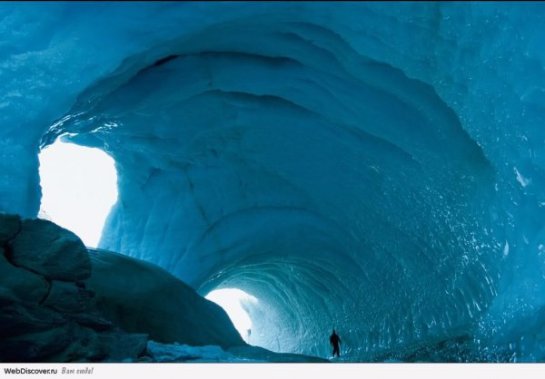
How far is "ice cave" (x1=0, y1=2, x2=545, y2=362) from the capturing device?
15.5 feet

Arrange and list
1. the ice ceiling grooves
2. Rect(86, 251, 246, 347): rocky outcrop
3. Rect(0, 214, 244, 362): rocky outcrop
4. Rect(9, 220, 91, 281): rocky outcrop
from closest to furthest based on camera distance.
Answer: Rect(0, 214, 244, 362): rocky outcrop < Rect(9, 220, 91, 281): rocky outcrop < the ice ceiling grooves < Rect(86, 251, 246, 347): rocky outcrop

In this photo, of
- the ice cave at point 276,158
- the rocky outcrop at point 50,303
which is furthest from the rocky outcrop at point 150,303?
the rocky outcrop at point 50,303

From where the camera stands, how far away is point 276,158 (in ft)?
28.7

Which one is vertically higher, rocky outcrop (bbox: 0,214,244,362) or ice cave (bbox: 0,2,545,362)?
ice cave (bbox: 0,2,545,362)

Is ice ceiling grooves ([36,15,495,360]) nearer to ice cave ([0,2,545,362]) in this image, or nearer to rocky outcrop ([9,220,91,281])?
ice cave ([0,2,545,362])

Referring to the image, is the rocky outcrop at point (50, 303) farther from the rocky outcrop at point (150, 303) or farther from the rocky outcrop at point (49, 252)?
the rocky outcrop at point (150, 303)

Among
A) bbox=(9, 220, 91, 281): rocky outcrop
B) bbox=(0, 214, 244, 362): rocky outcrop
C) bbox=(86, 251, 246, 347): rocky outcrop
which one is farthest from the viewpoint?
bbox=(86, 251, 246, 347): rocky outcrop

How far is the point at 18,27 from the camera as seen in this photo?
16.9ft

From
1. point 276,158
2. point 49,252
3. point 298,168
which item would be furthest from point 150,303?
point 298,168

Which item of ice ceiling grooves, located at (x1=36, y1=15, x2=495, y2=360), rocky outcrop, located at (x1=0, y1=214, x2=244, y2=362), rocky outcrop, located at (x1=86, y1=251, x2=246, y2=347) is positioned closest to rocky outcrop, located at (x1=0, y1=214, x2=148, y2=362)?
rocky outcrop, located at (x1=0, y1=214, x2=244, y2=362)

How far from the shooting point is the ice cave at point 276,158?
15.5ft

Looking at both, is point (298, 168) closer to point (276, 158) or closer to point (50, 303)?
point (276, 158)
